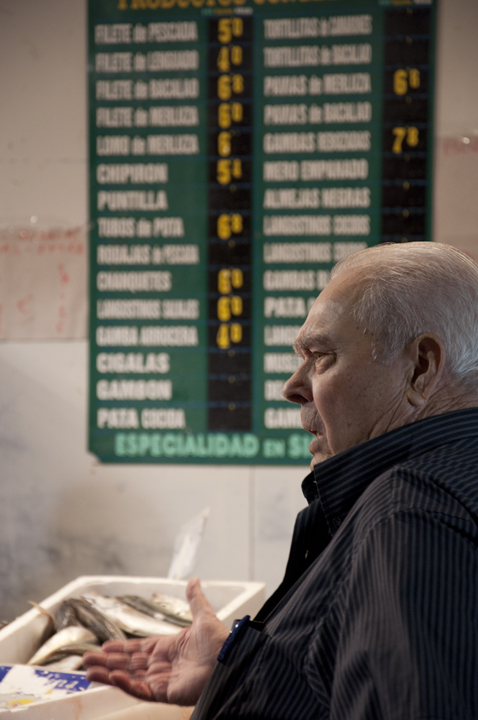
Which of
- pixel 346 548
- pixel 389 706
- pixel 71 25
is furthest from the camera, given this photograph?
pixel 71 25

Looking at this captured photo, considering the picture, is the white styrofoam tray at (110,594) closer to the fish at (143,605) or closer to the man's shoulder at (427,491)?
the fish at (143,605)

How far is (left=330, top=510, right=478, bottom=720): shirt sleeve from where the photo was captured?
0.57 m

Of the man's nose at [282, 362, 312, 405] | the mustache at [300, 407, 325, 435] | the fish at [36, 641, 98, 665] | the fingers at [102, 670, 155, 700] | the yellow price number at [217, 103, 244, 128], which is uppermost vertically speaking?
the yellow price number at [217, 103, 244, 128]

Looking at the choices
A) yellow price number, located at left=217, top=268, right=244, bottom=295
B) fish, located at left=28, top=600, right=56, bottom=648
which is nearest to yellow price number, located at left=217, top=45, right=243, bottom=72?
yellow price number, located at left=217, top=268, right=244, bottom=295

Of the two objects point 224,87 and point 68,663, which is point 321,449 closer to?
point 68,663

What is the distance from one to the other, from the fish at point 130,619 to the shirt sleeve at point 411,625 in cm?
124

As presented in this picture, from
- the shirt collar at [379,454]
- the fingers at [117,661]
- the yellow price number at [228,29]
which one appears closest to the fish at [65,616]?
the fingers at [117,661]

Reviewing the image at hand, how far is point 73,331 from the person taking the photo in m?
2.86

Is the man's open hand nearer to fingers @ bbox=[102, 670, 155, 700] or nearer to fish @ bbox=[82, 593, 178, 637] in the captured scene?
fingers @ bbox=[102, 670, 155, 700]

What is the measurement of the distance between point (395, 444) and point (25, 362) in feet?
7.82

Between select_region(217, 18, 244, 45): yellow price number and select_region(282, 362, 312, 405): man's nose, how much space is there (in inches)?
85.2

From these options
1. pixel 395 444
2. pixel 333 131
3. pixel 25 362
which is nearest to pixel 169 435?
pixel 25 362

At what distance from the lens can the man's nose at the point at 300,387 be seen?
1.05m

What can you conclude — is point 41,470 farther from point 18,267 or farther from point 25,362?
point 18,267
